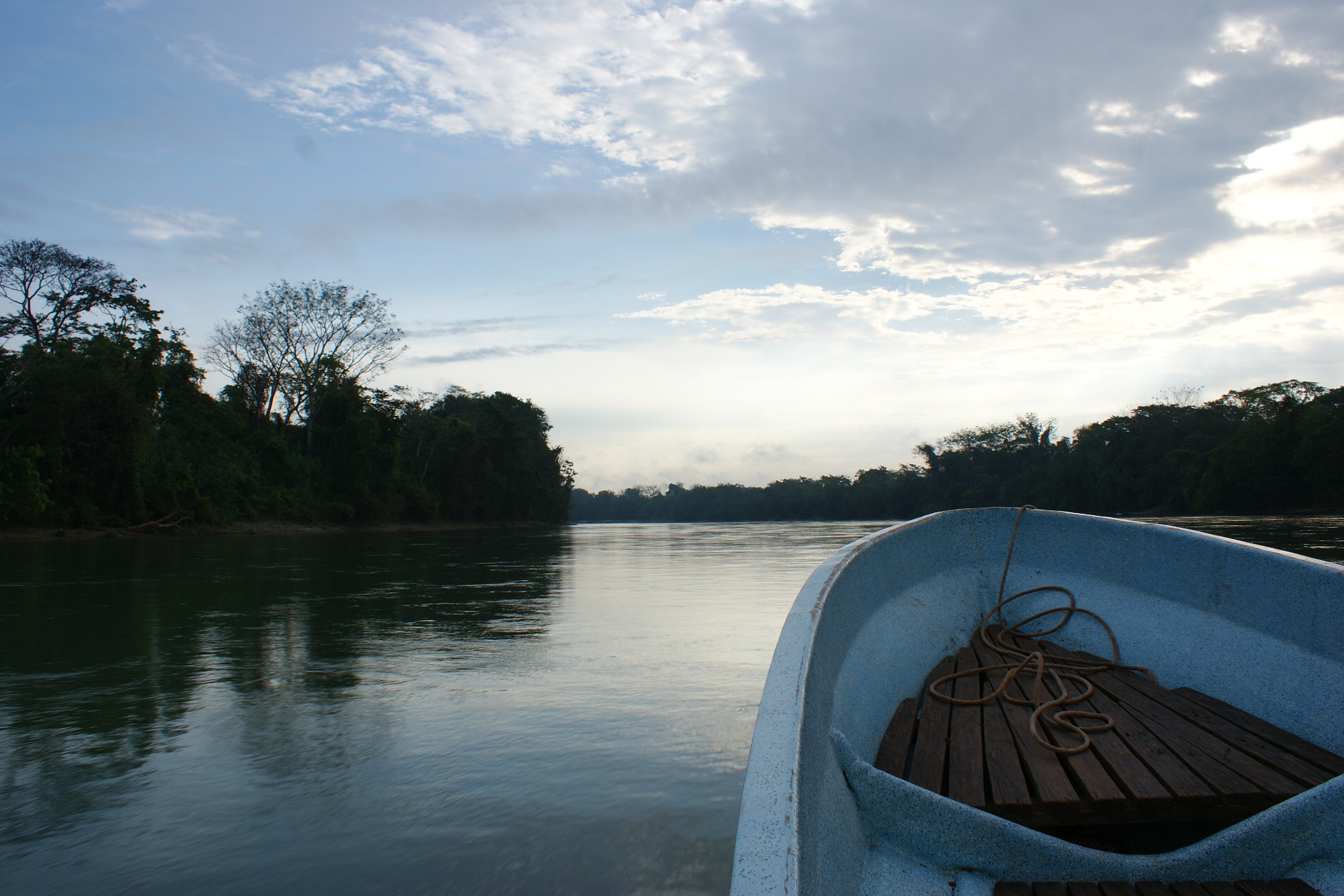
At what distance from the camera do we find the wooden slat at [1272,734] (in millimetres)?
2027

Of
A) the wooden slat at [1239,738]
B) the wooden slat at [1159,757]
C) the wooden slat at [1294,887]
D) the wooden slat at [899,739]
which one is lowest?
the wooden slat at [1294,887]

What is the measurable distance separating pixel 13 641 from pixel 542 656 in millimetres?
3534

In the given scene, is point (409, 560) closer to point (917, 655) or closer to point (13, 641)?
point (13, 641)

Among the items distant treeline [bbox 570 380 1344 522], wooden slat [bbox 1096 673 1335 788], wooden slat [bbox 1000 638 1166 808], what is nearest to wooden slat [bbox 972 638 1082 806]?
wooden slat [bbox 1000 638 1166 808]

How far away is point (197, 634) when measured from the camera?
17.0ft

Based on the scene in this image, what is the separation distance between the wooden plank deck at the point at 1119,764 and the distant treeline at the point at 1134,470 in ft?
153

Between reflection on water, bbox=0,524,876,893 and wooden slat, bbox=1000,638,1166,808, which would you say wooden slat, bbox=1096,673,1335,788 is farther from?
reflection on water, bbox=0,524,876,893

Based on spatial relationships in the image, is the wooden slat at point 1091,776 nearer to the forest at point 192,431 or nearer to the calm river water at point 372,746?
the calm river water at point 372,746

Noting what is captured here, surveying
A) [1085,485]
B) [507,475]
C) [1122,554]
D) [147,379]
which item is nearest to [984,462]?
[1085,485]

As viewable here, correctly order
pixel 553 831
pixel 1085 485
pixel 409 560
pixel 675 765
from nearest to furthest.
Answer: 1. pixel 553 831
2. pixel 675 765
3. pixel 409 560
4. pixel 1085 485

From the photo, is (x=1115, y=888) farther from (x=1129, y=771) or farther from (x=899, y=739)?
(x=899, y=739)

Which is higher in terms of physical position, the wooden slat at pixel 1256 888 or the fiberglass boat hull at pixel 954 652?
the fiberglass boat hull at pixel 954 652

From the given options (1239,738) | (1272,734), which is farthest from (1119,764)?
(1272,734)

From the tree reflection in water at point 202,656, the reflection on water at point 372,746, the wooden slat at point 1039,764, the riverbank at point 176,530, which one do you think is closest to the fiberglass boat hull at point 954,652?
the wooden slat at point 1039,764
